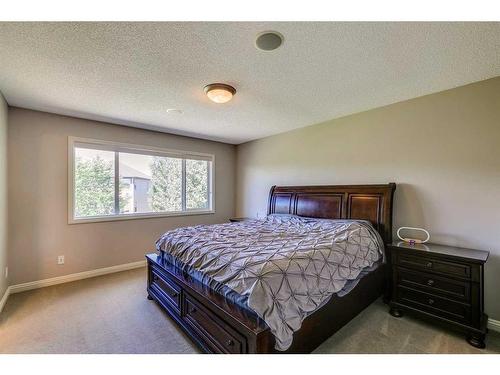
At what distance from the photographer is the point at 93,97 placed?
2631 millimetres

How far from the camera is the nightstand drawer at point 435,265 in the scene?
6.60ft

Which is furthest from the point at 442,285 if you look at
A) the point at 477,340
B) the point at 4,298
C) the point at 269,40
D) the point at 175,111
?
the point at 4,298

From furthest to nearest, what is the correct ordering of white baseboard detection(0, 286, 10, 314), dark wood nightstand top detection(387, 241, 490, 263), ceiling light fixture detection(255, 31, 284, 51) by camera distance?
white baseboard detection(0, 286, 10, 314)
dark wood nightstand top detection(387, 241, 490, 263)
ceiling light fixture detection(255, 31, 284, 51)

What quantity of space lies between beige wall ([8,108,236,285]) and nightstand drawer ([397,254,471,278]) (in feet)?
12.5

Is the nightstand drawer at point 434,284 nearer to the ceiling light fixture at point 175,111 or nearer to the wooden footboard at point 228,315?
the wooden footboard at point 228,315

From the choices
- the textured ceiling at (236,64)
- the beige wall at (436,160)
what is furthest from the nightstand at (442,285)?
the textured ceiling at (236,64)

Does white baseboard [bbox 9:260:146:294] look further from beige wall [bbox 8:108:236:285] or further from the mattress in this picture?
the mattress

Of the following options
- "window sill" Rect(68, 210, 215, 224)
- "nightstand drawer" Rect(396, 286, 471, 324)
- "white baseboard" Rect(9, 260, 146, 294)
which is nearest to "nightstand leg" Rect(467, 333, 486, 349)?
"nightstand drawer" Rect(396, 286, 471, 324)

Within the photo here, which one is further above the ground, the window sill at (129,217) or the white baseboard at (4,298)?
the window sill at (129,217)

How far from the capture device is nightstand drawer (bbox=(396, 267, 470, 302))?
2020mm

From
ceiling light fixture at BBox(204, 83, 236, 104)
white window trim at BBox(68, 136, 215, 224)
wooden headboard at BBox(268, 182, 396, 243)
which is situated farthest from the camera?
white window trim at BBox(68, 136, 215, 224)

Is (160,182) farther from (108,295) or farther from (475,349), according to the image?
(475,349)

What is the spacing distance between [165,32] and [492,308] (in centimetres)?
365
